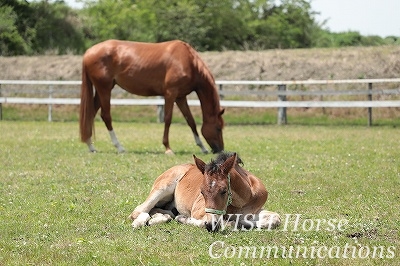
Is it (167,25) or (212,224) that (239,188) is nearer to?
(212,224)

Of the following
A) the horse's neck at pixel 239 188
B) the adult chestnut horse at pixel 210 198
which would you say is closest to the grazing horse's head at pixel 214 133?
the adult chestnut horse at pixel 210 198

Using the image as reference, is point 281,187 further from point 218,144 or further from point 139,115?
point 139,115

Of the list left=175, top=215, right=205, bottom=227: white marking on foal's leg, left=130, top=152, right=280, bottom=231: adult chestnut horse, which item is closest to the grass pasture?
left=175, top=215, right=205, bottom=227: white marking on foal's leg

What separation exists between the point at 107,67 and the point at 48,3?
25603 millimetres

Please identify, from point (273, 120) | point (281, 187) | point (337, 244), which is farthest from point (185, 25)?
point (337, 244)

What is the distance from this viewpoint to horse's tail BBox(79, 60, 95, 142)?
1460cm

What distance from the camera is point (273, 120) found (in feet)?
77.0

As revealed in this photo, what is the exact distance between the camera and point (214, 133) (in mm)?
14242

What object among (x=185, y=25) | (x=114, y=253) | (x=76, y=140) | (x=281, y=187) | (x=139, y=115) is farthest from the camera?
(x=185, y=25)

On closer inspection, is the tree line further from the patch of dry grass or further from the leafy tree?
the patch of dry grass

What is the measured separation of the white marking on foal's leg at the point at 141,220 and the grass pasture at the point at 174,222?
0.09 metres

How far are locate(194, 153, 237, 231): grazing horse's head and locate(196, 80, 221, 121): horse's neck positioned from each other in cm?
807

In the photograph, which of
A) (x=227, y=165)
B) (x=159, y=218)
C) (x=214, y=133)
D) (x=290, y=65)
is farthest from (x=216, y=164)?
(x=290, y=65)

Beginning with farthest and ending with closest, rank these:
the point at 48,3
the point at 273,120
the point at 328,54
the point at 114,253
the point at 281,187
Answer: the point at 48,3 < the point at 328,54 < the point at 273,120 < the point at 281,187 < the point at 114,253
